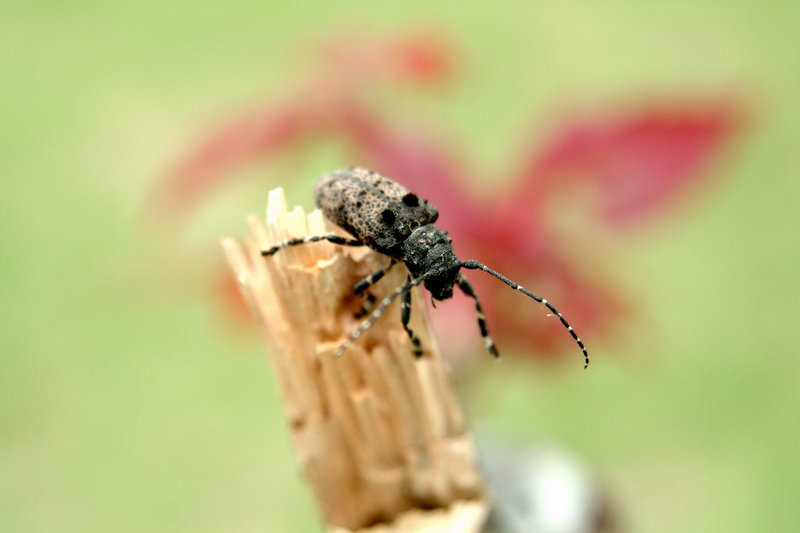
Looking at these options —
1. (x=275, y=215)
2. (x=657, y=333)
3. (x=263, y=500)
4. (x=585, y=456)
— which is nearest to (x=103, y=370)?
(x=263, y=500)

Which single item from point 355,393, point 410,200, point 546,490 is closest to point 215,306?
point 546,490

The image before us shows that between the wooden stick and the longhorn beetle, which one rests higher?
the longhorn beetle

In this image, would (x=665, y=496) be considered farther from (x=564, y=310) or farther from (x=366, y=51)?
(x=366, y=51)

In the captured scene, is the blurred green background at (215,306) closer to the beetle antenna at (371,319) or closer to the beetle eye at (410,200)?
the beetle eye at (410,200)

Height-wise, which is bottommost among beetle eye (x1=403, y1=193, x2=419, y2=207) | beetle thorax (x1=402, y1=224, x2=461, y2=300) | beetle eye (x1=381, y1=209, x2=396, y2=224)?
beetle thorax (x1=402, y1=224, x2=461, y2=300)

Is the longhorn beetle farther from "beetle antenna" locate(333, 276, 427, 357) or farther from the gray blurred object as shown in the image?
the gray blurred object

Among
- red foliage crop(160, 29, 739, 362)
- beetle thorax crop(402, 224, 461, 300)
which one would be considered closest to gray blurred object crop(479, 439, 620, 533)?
red foliage crop(160, 29, 739, 362)
